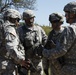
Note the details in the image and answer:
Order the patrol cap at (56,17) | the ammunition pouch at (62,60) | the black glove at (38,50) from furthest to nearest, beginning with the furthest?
the black glove at (38,50), the patrol cap at (56,17), the ammunition pouch at (62,60)

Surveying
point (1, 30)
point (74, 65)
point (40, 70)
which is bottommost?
point (40, 70)

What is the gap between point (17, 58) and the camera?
5641 mm

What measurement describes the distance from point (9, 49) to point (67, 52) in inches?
45.6

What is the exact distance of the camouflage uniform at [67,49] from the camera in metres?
4.84

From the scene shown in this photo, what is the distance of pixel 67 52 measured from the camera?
4.99 metres

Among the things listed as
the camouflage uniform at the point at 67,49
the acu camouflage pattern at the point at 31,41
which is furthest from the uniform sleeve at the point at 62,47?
the acu camouflage pattern at the point at 31,41

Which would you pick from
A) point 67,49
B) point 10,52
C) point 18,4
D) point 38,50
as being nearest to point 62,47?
point 67,49

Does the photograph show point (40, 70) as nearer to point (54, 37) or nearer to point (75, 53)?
point (54, 37)

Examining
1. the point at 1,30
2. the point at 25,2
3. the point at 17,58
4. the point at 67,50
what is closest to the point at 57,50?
the point at 67,50

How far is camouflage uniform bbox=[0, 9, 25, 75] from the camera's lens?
5.66 m

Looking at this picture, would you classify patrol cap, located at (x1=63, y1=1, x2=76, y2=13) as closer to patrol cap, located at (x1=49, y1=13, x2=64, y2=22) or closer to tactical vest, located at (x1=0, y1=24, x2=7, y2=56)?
patrol cap, located at (x1=49, y1=13, x2=64, y2=22)

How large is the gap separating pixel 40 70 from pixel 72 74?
2030 mm

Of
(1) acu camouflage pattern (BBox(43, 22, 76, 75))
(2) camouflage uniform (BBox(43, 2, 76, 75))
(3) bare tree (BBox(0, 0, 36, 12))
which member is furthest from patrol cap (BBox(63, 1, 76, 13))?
(3) bare tree (BBox(0, 0, 36, 12))

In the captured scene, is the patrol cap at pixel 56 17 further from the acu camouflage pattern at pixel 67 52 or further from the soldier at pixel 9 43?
Answer: the acu camouflage pattern at pixel 67 52
